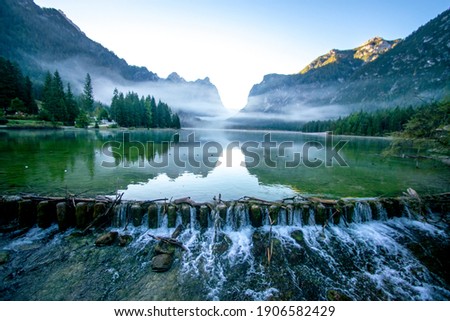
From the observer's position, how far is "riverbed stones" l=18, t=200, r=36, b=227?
32.9 ft

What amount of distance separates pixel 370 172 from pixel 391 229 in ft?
53.7

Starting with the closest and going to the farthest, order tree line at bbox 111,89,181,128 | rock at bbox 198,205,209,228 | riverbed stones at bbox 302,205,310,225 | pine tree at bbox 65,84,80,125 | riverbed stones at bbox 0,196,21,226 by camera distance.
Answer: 1. riverbed stones at bbox 0,196,21,226
2. rock at bbox 198,205,209,228
3. riverbed stones at bbox 302,205,310,225
4. pine tree at bbox 65,84,80,125
5. tree line at bbox 111,89,181,128

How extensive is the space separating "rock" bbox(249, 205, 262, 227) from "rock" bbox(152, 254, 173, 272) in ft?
15.6

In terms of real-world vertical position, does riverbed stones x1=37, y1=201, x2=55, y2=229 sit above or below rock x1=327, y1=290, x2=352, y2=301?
above

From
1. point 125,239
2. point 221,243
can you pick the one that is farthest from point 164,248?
point 221,243

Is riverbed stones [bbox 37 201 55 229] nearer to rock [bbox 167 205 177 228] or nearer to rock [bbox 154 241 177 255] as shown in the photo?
rock [bbox 167 205 177 228]

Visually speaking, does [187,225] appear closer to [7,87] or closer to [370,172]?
[370,172]

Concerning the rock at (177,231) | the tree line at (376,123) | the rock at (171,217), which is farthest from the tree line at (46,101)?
the tree line at (376,123)

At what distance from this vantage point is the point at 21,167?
19031 millimetres

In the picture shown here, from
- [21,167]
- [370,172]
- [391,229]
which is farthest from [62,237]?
[370,172]

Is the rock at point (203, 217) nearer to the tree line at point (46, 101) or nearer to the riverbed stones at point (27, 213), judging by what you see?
the riverbed stones at point (27, 213)

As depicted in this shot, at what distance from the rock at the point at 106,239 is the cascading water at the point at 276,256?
32 centimetres

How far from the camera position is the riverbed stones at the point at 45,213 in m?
9.97

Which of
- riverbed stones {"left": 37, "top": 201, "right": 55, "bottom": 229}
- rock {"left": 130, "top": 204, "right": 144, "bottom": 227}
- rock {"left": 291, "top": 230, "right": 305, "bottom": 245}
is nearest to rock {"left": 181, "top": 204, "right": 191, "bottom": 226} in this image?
rock {"left": 130, "top": 204, "right": 144, "bottom": 227}
